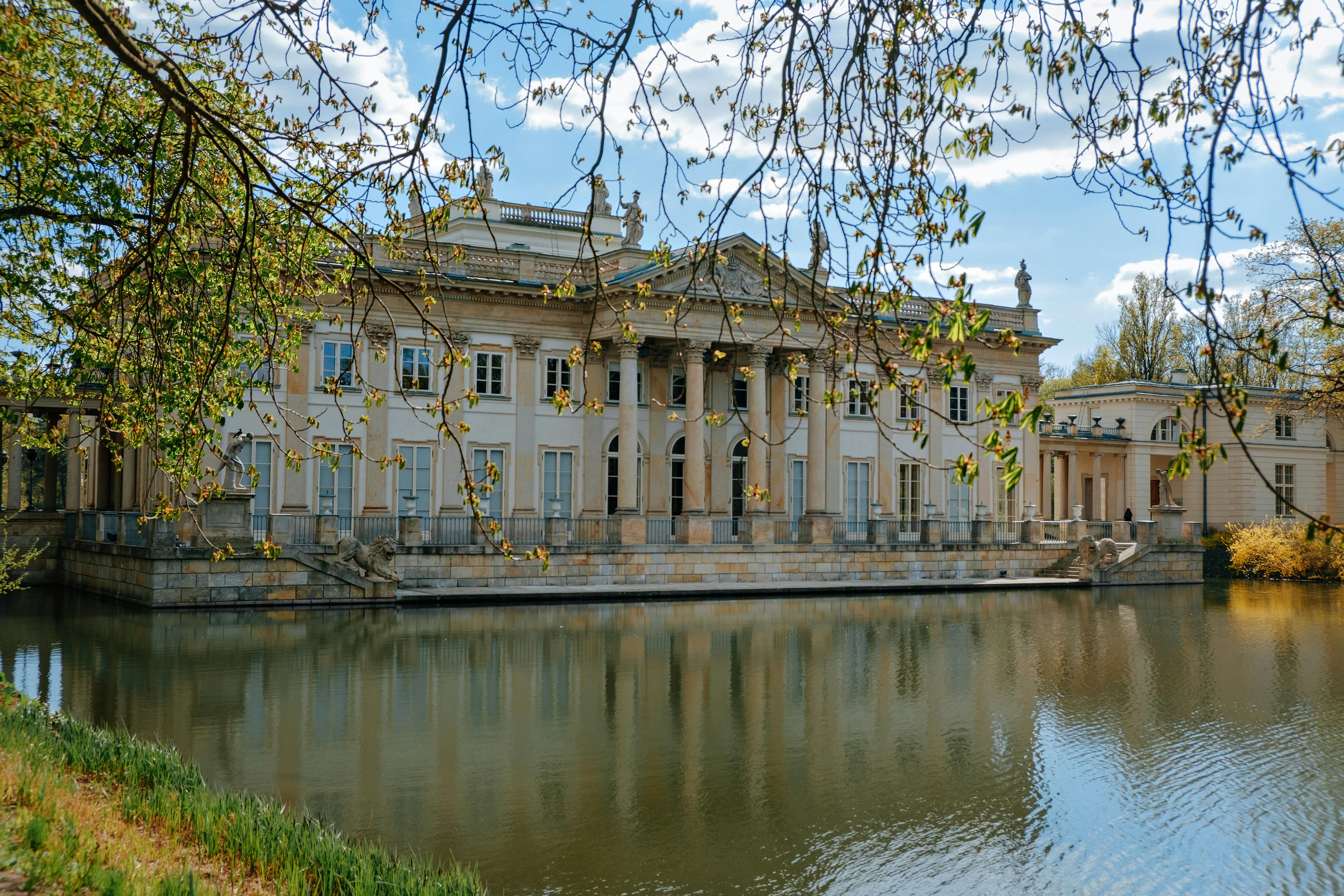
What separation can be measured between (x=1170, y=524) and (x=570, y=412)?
68.1ft

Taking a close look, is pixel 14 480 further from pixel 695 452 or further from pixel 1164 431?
pixel 1164 431

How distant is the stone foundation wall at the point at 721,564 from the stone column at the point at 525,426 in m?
4.21

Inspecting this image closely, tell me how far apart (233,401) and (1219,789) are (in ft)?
31.1

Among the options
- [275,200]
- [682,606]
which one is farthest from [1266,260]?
[275,200]

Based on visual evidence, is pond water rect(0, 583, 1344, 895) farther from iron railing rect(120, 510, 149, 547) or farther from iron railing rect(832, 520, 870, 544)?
iron railing rect(832, 520, 870, 544)

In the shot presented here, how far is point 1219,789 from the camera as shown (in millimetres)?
9875

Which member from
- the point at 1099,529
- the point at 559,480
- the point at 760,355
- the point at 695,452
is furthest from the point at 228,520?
the point at 1099,529

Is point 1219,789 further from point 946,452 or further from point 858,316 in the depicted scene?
point 946,452

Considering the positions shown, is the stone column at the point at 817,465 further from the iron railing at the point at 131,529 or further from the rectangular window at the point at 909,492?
the iron railing at the point at 131,529

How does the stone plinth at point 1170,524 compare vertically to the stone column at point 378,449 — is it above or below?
below

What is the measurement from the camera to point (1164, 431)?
52.2m

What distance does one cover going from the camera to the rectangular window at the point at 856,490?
38.2m

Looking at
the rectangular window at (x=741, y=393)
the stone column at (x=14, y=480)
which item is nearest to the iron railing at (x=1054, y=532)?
the rectangular window at (x=741, y=393)

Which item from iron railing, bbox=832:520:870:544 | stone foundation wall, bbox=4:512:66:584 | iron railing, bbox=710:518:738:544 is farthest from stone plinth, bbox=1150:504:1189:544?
stone foundation wall, bbox=4:512:66:584
